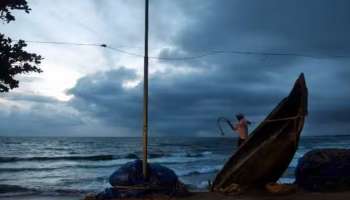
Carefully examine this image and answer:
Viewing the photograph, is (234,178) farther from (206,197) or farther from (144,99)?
(144,99)

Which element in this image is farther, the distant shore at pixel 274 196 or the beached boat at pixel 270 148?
the beached boat at pixel 270 148

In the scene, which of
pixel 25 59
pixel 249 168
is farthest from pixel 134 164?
pixel 25 59

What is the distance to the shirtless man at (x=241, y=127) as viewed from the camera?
13188 millimetres

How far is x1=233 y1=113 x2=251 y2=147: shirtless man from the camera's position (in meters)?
13.2

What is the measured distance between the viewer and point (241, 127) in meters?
13.4

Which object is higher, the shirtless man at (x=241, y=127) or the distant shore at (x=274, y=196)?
the shirtless man at (x=241, y=127)

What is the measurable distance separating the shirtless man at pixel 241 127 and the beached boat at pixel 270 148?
0.37 m

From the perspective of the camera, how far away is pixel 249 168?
12367mm

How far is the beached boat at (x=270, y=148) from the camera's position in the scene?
12.1m

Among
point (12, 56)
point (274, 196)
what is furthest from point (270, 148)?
point (12, 56)

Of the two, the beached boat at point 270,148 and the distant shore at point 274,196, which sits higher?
the beached boat at point 270,148

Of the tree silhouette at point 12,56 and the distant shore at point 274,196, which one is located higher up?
the tree silhouette at point 12,56

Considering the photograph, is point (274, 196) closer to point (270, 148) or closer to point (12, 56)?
point (270, 148)

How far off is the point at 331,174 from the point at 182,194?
430cm
